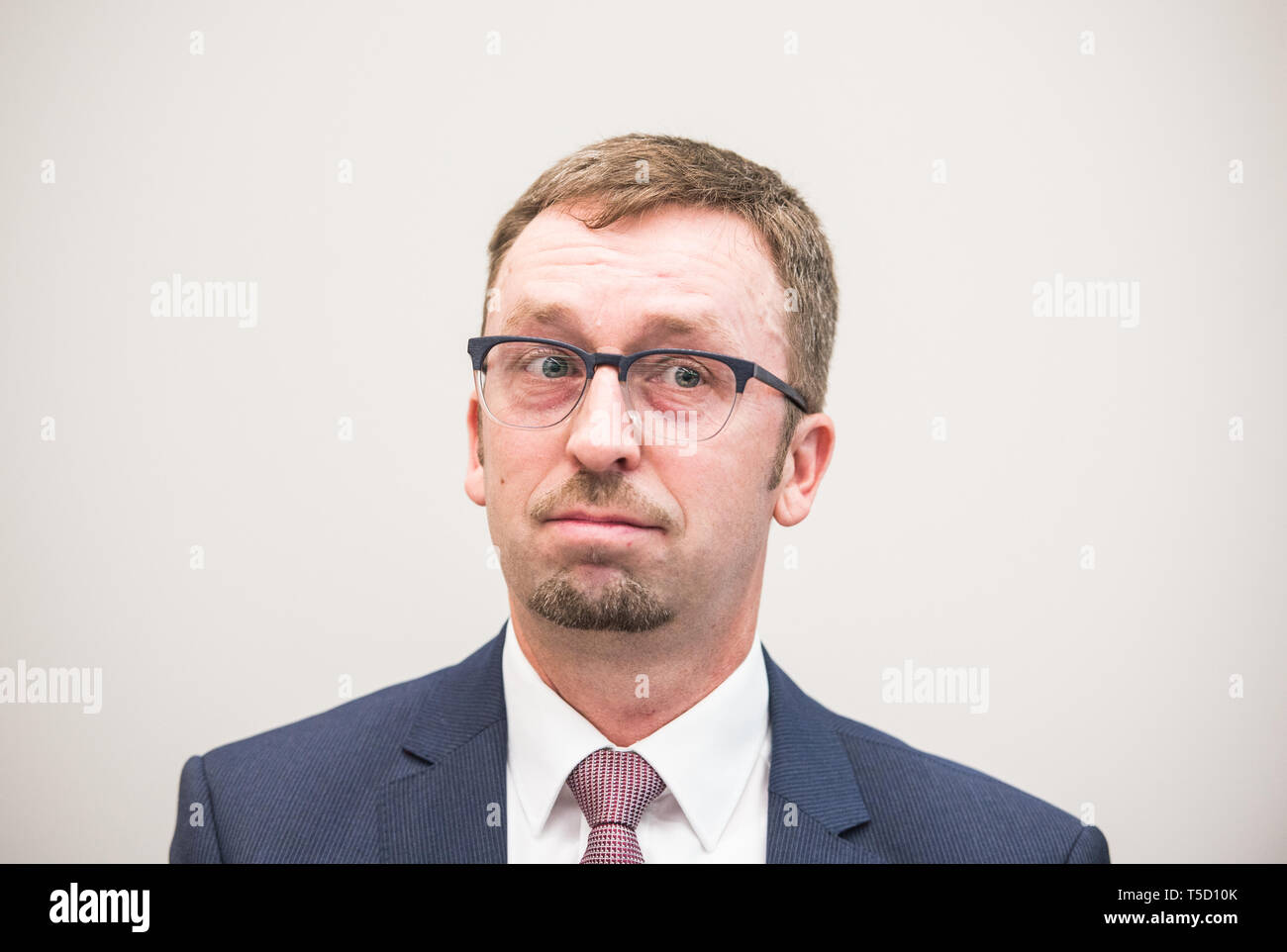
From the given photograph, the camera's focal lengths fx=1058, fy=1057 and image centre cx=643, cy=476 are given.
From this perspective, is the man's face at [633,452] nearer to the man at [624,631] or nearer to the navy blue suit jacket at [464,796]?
the man at [624,631]

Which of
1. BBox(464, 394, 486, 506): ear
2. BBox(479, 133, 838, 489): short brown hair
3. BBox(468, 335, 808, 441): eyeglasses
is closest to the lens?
BBox(468, 335, 808, 441): eyeglasses

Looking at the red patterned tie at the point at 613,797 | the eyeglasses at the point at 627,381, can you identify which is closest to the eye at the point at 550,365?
the eyeglasses at the point at 627,381

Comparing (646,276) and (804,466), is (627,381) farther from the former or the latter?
(804,466)

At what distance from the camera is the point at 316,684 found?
3719mm

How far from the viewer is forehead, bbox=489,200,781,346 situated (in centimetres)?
247

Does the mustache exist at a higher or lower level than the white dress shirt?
higher

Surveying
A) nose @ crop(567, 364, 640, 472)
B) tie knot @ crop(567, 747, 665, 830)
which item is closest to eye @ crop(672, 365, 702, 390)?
nose @ crop(567, 364, 640, 472)

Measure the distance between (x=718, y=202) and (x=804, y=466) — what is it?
752 millimetres

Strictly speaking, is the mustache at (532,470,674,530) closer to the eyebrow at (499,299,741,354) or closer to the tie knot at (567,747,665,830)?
the eyebrow at (499,299,741,354)

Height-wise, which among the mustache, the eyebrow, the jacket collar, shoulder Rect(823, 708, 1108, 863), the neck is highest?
the eyebrow

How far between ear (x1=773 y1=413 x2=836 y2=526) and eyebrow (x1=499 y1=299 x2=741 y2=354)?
0.41 metres

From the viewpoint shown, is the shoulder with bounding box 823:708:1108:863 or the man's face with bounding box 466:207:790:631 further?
the shoulder with bounding box 823:708:1108:863

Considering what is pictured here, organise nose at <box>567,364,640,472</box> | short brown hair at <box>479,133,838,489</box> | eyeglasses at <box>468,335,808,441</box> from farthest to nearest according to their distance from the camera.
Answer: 1. short brown hair at <box>479,133,838,489</box>
2. eyeglasses at <box>468,335,808,441</box>
3. nose at <box>567,364,640,472</box>
